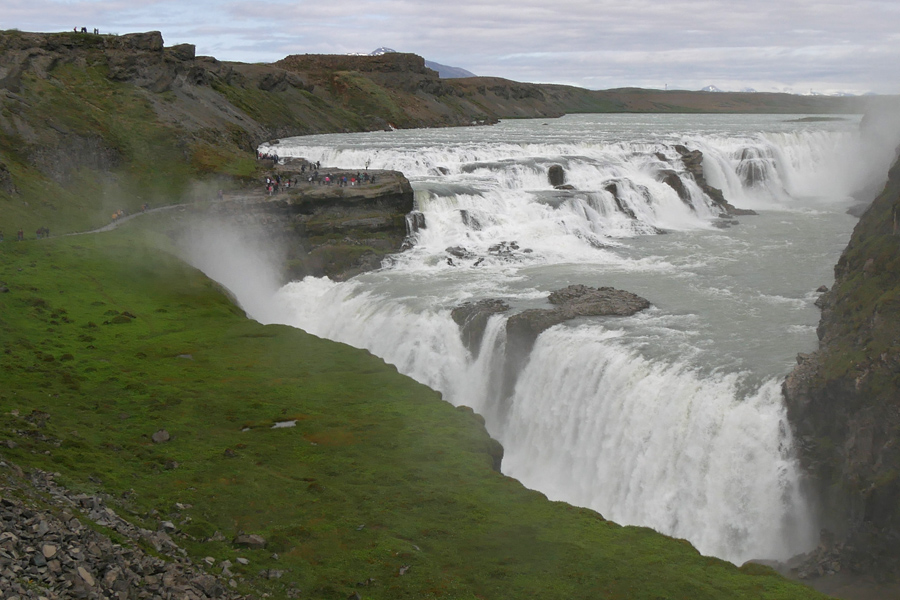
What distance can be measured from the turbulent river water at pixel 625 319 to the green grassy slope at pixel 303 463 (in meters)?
5.98

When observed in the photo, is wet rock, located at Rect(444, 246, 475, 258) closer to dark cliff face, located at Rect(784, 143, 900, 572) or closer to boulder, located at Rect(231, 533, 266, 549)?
dark cliff face, located at Rect(784, 143, 900, 572)

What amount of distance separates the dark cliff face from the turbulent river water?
93cm

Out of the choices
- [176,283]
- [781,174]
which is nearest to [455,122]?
[781,174]

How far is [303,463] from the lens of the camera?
1107 inches

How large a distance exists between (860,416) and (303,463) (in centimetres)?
1874

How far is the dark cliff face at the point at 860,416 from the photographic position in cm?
2616

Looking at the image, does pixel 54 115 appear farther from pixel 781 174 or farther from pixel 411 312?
pixel 781 174

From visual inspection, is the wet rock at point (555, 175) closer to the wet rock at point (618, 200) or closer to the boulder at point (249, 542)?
the wet rock at point (618, 200)

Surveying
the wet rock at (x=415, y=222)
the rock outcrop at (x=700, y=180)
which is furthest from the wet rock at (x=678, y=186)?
the wet rock at (x=415, y=222)

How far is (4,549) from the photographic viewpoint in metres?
15.8

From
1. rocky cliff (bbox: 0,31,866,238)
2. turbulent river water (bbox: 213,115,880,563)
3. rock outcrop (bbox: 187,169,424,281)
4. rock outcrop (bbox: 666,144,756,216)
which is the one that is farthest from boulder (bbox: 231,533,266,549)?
rock outcrop (bbox: 666,144,756,216)

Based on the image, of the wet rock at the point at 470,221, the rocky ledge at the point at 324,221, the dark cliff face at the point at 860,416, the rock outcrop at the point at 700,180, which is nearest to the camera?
the dark cliff face at the point at 860,416

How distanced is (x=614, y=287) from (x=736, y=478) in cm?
1997

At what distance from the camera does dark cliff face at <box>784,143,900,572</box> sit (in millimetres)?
26156
